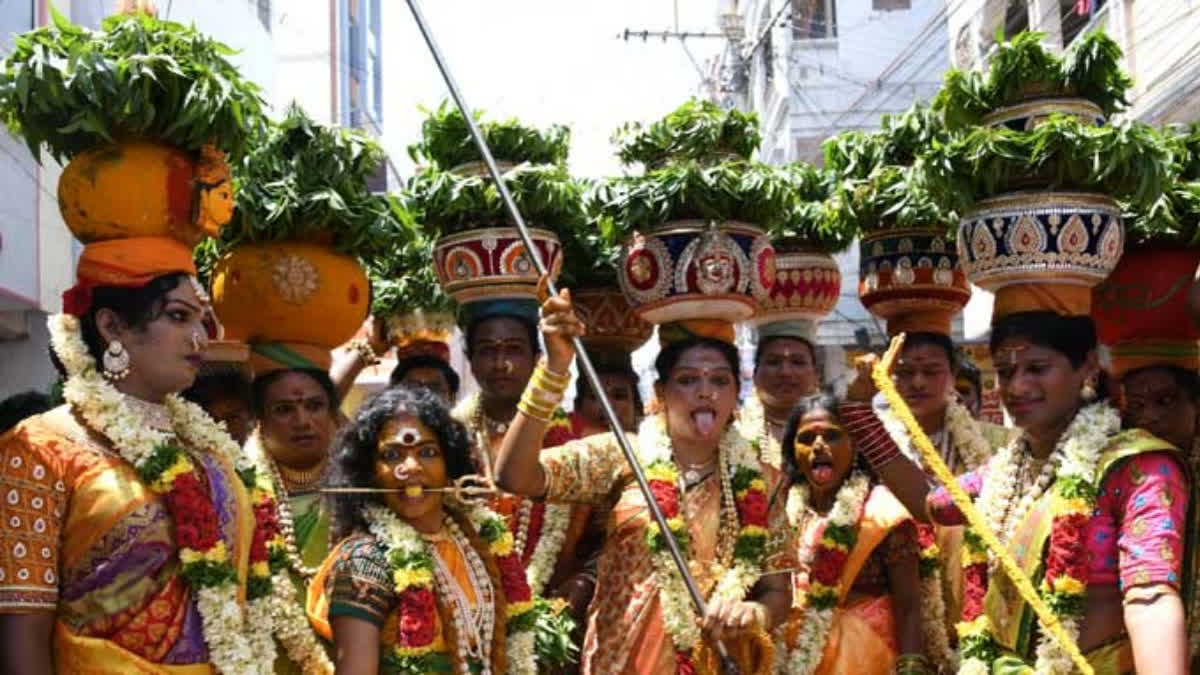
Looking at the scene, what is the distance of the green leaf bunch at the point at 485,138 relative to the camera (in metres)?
6.13

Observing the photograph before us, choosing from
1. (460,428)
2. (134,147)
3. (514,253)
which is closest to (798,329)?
(514,253)

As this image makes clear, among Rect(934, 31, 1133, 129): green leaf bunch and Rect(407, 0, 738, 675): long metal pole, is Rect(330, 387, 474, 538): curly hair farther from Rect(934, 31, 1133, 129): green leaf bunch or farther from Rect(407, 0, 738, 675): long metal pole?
Rect(934, 31, 1133, 129): green leaf bunch

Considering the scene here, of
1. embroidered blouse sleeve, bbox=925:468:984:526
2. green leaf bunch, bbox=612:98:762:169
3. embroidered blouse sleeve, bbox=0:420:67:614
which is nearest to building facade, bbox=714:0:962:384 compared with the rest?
green leaf bunch, bbox=612:98:762:169

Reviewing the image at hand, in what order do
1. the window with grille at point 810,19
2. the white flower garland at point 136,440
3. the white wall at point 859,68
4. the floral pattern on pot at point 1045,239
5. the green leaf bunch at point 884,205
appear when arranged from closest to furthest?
the white flower garland at point 136,440 → the floral pattern on pot at point 1045,239 → the green leaf bunch at point 884,205 → the white wall at point 859,68 → the window with grille at point 810,19

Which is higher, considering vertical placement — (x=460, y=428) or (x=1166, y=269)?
(x=1166, y=269)

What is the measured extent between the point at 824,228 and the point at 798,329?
588mm

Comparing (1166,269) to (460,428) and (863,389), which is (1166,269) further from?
(460,428)

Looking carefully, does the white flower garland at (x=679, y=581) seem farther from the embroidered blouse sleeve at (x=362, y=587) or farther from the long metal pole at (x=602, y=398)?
the embroidered blouse sleeve at (x=362, y=587)

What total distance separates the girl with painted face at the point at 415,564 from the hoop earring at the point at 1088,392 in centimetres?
190

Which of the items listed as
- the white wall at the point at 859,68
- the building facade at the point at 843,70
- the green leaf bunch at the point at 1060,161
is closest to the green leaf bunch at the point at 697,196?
the green leaf bunch at the point at 1060,161

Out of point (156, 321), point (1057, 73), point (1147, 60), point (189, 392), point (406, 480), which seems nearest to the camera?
point (156, 321)

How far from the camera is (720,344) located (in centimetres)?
519

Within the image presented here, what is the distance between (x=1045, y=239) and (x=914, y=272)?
5.21 ft

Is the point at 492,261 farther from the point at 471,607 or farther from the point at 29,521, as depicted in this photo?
the point at 29,521
